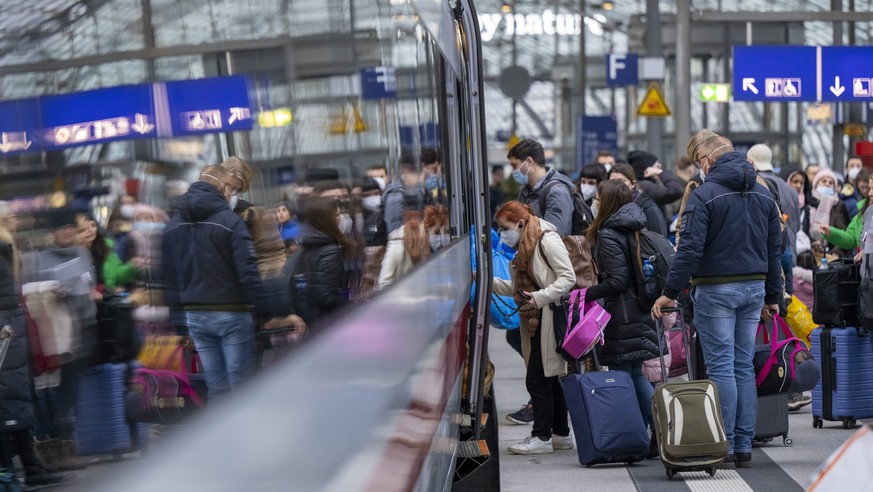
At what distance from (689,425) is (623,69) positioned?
60.1ft

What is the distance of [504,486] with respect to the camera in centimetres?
729

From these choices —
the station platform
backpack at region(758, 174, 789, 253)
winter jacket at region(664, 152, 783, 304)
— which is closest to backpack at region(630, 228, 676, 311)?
winter jacket at region(664, 152, 783, 304)

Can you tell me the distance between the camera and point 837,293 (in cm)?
852

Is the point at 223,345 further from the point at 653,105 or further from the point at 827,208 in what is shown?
the point at 653,105

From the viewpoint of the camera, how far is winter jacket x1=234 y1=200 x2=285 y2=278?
174 centimetres

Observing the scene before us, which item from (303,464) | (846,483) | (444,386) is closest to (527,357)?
(444,386)

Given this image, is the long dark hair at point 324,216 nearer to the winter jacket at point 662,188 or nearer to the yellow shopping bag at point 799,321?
the yellow shopping bag at point 799,321

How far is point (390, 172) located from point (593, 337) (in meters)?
4.36

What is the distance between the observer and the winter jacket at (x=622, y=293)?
7.64 metres

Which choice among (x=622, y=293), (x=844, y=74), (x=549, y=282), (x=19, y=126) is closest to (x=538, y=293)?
(x=549, y=282)

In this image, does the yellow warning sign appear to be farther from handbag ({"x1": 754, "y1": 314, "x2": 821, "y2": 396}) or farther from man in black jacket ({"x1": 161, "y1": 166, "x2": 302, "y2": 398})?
man in black jacket ({"x1": 161, "y1": 166, "x2": 302, "y2": 398})

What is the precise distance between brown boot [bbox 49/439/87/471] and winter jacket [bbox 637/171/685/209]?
10.2 metres

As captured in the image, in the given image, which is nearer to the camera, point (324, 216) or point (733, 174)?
point (324, 216)

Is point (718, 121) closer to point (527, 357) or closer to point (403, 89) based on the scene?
point (527, 357)
